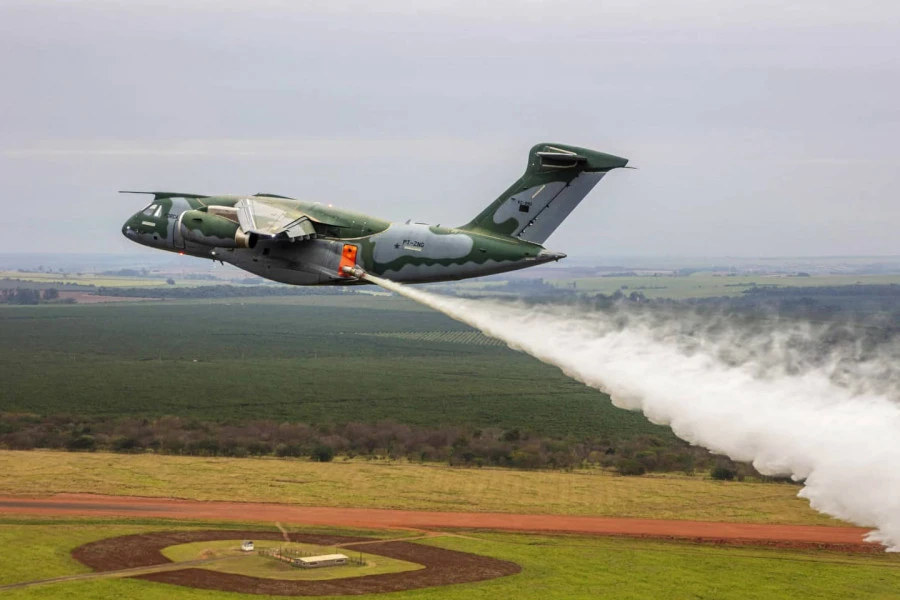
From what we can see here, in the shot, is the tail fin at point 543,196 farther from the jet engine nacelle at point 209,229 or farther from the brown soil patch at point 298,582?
the brown soil patch at point 298,582

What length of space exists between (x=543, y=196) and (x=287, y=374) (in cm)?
9156

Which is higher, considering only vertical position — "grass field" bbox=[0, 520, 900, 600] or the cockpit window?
the cockpit window

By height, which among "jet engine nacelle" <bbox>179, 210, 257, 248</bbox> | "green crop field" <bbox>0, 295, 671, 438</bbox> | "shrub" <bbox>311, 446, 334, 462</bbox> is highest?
"jet engine nacelle" <bbox>179, 210, 257, 248</bbox>

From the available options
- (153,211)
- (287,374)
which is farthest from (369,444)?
(153,211)

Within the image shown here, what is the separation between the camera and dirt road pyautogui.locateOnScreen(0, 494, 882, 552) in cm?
7400

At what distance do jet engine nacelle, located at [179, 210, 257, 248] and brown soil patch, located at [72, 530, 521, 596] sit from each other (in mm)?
24091

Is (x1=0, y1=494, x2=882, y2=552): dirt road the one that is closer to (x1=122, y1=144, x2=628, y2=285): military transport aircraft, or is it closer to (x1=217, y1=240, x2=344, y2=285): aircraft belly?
(x1=217, y1=240, x2=344, y2=285): aircraft belly

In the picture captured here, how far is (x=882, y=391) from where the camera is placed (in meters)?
56.0

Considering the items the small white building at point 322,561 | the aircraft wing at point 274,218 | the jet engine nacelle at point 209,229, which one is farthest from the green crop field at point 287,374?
the aircraft wing at point 274,218

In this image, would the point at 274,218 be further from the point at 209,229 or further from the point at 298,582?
the point at 298,582

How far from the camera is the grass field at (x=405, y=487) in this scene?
3100 inches

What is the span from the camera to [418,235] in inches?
1654

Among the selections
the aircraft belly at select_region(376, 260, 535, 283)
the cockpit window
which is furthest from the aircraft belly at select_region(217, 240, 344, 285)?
the cockpit window

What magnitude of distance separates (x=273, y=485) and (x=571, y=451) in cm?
2333
